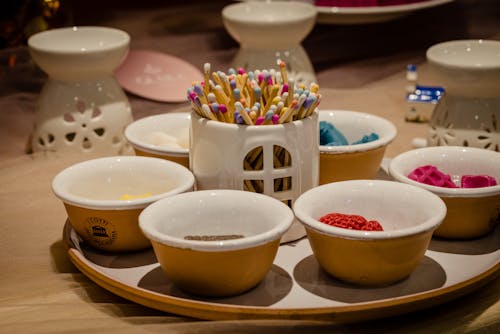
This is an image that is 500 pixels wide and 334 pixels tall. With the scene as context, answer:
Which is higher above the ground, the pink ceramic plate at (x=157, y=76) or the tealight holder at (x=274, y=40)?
the tealight holder at (x=274, y=40)

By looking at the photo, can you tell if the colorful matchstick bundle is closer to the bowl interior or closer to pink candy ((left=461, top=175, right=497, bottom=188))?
pink candy ((left=461, top=175, right=497, bottom=188))

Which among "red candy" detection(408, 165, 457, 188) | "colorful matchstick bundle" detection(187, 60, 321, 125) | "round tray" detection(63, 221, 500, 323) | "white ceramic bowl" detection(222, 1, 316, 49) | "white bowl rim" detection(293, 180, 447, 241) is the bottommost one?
"round tray" detection(63, 221, 500, 323)

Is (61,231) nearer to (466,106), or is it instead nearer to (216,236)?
(216,236)

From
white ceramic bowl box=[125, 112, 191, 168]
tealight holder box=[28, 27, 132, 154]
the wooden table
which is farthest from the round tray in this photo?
tealight holder box=[28, 27, 132, 154]

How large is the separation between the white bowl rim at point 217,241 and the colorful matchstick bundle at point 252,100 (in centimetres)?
7

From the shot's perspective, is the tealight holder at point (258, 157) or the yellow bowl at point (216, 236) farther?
the tealight holder at point (258, 157)

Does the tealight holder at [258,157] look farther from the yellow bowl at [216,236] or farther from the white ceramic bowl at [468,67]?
the white ceramic bowl at [468,67]

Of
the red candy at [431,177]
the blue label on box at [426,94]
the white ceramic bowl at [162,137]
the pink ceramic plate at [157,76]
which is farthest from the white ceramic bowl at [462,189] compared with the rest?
the pink ceramic plate at [157,76]

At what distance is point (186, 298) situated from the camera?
27.5 inches

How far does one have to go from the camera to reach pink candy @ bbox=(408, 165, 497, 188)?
833 millimetres

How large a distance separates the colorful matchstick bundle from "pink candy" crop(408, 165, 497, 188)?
0.14 m

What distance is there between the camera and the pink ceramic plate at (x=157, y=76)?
1.39 metres

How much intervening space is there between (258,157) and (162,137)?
0.17 m

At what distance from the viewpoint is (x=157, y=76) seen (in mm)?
1437
